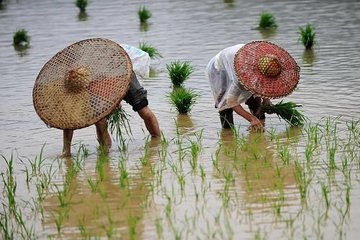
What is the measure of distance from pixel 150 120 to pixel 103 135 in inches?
18.2

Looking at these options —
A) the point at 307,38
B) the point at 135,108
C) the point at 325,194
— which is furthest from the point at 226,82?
the point at 307,38

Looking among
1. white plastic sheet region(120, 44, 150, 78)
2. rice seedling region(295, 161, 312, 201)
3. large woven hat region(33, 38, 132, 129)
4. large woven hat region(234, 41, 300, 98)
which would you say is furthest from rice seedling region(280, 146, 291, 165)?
white plastic sheet region(120, 44, 150, 78)

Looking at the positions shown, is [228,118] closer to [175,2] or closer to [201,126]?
[201,126]

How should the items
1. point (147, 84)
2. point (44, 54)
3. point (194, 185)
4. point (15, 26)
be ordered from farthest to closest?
point (15, 26) → point (44, 54) → point (147, 84) → point (194, 185)

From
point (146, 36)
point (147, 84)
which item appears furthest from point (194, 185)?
point (146, 36)

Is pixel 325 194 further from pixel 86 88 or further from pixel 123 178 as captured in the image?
pixel 86 88

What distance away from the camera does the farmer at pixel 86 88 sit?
7535 millimetres

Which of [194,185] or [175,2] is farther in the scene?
[175,2]

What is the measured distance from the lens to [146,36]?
15766 millimetres

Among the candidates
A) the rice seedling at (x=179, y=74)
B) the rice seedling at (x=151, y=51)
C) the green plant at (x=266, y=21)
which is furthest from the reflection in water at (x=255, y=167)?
the green plant at (x=266, y=21)

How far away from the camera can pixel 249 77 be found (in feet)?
26.9

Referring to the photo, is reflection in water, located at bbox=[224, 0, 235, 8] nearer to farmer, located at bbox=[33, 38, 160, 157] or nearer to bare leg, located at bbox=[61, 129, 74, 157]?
farmer, located at bbox=[33, 38, 160, 157]

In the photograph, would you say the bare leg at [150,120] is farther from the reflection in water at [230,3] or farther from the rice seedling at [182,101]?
the reflection in water at [230,3]

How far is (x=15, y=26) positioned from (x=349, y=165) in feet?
41.6
